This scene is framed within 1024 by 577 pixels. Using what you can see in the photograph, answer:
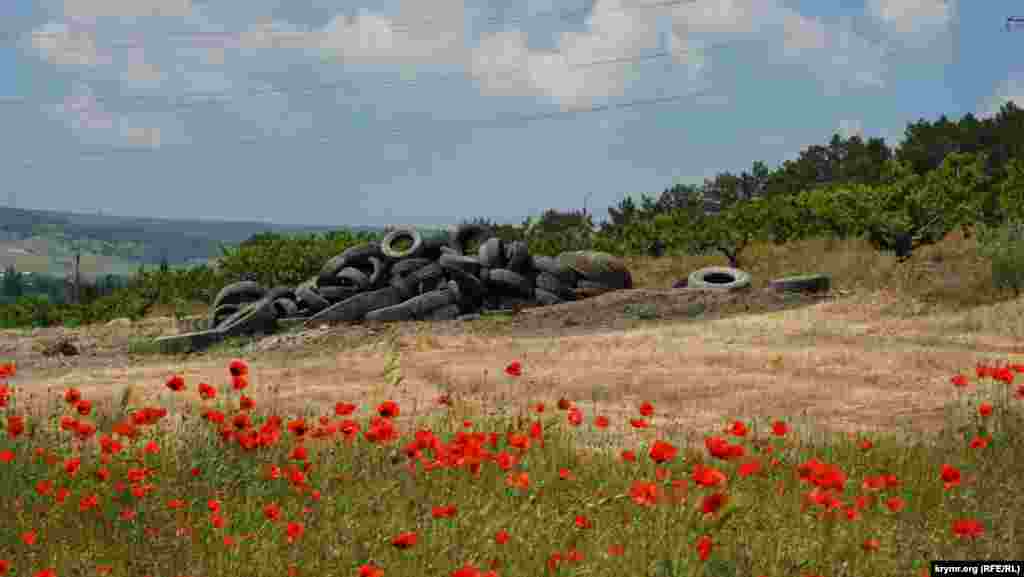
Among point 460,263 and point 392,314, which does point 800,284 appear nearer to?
point 460,263

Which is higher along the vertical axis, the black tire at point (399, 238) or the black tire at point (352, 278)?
the black tire at point (399, 238)

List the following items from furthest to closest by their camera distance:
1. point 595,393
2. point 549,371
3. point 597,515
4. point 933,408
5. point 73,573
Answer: point 549,371 < point 595,393 < point 933,408 < point 597,515 < point 73,573

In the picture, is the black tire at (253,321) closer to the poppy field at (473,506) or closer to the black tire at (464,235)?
the black tire at (464,235)

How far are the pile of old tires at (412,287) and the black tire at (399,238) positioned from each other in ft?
→ 0.07

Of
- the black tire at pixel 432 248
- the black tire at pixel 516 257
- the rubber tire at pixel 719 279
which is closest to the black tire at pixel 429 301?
the black tire at pixel 516 257

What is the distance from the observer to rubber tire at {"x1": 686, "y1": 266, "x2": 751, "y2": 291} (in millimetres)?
23094

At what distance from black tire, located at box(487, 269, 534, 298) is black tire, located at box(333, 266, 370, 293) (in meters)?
2.40

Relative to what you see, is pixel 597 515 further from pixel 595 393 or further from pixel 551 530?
pixel 595 393

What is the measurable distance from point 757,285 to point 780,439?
16240 millimetres

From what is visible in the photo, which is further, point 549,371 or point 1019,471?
point 549,371

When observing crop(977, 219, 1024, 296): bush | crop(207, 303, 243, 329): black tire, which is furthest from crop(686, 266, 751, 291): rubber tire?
crop(207, 303, 243, 329): black tire

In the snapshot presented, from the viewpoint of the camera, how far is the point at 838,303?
822 inches

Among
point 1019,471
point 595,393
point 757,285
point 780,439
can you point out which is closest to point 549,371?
point 595,393

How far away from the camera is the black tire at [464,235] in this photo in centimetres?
2503
